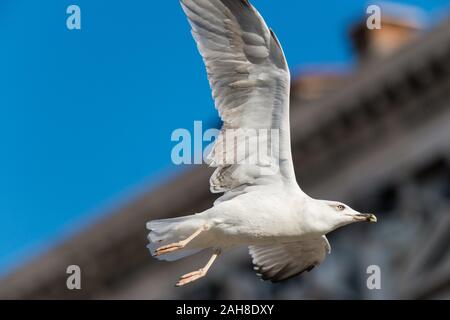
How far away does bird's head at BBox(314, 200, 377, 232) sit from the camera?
11.9 meters

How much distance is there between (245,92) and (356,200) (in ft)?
109

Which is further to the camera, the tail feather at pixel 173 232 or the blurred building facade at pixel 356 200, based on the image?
the blurred building facade at pixel 356 200

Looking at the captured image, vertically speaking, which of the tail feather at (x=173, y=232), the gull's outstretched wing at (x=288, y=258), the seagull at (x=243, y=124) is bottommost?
the gull's outstretched wing at (x=288, y=258)

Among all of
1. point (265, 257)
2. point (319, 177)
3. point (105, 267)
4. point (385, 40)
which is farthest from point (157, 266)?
point (265, 257)

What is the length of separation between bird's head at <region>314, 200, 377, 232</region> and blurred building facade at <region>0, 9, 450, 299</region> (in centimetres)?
3098

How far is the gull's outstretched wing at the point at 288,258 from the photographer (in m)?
13.8

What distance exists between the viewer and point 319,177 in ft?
151

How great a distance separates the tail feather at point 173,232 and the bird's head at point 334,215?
891 millimetres

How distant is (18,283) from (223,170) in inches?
1354

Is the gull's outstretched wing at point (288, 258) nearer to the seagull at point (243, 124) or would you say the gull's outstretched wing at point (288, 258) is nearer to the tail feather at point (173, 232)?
the seagull at point (243, 124)

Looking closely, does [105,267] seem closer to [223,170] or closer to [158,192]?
[158,192]

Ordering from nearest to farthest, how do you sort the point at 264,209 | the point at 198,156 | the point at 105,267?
1. the point at 264,209
2. the point at 198,156
3. the point at 105,267

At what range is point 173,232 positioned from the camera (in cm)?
1216

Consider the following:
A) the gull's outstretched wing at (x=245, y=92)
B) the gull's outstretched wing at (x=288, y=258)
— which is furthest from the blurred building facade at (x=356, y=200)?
the gull's outstretched wing at (x=245, y=92)
